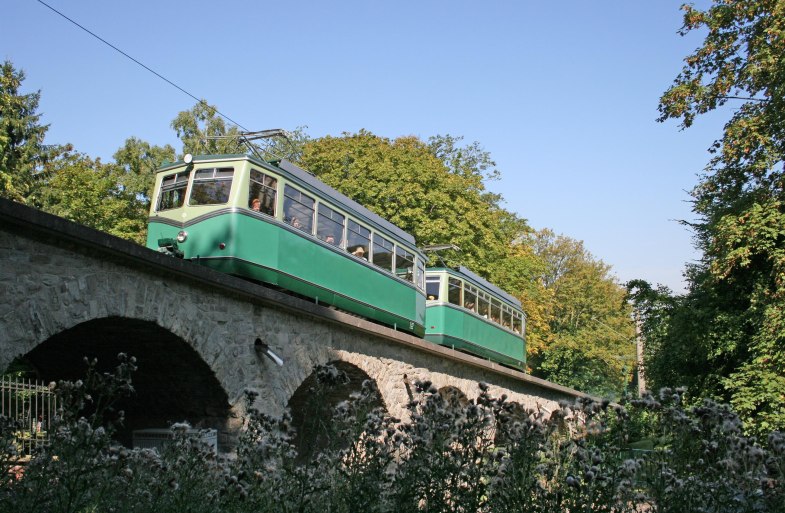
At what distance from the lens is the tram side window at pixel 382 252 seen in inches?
689

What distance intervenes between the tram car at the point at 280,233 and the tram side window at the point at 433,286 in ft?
14.7

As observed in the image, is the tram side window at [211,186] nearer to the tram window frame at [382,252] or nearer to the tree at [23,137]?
the tram window frame at [382,252]

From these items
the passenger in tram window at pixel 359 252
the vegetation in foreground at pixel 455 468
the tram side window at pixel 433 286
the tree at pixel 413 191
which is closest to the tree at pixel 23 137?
the tree at pixel 413 191

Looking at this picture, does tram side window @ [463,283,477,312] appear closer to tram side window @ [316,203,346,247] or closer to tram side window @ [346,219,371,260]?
tram side window @ [346,219,371,260]

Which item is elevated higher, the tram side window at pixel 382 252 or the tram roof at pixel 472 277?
the tram roof at pixel 472 277

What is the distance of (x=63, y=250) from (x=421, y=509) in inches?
215

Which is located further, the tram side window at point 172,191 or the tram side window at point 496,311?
the tram side window at point 496,311

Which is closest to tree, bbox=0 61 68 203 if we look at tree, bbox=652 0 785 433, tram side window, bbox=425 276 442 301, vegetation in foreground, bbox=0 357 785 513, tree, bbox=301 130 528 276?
tree, bbox=301 130 528 276

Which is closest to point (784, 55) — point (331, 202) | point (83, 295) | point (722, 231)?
point (722, 231)

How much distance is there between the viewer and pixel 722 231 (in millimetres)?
16578

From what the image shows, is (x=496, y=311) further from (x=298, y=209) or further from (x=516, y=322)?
(x=298, y=209)

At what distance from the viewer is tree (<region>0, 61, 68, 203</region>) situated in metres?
30.7

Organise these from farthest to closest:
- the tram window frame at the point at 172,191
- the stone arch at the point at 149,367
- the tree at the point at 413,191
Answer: the tree at the point at 413,191
the tram window frame at the point at 172,191
the stone arch at the point at 149,367

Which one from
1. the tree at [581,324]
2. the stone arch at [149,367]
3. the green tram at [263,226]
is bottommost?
the stone arch at [149,367]
